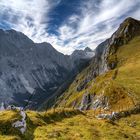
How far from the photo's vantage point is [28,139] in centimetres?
5503

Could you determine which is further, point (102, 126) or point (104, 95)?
point (104, 95)

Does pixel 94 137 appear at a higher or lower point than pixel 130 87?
lower

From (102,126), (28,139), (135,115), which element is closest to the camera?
(28,139)

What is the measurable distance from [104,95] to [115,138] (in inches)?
3704

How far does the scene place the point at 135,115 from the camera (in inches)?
4459

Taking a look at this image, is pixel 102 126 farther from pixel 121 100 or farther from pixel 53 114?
pixel 121 100

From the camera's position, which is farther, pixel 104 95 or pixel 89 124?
pixel 104 95

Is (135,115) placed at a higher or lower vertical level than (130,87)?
lower

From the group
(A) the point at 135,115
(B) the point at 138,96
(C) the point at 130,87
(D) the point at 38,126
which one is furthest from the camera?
(C) the point at 130,87

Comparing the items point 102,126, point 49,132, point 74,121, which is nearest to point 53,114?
point 74,121

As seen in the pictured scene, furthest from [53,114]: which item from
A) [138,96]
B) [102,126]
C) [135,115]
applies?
[138,96]

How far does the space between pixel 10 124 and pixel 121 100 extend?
88.2 metres

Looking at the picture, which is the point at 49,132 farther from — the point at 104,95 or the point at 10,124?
the point at 104,95

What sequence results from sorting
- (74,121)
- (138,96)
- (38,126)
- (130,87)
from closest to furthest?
(38,126)
(74,121)
(138,96)
(130,87)
